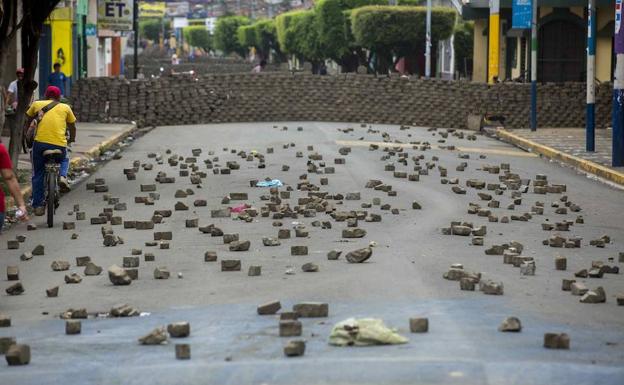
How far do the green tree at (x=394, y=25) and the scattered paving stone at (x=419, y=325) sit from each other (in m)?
57.4

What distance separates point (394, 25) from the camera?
66.8 m

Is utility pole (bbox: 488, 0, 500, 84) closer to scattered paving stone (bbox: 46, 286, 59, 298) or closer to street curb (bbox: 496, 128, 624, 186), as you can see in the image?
street curb (bbox: 496, 128, 624, 186)

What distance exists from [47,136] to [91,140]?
14625 millimetres

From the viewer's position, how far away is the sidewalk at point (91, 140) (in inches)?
992

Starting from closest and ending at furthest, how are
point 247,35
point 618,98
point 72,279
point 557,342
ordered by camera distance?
point 557,342
point 72,279
point 618,98
point 247,35

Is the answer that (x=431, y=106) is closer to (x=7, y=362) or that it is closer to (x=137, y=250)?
(x=137, y=250)

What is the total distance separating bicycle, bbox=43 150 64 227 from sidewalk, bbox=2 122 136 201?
348 centimetres

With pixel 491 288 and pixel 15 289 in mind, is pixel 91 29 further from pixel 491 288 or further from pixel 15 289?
pixel 491 288

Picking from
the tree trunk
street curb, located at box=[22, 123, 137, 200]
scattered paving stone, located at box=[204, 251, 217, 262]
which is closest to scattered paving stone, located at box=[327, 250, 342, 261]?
scattered paving stone, located at box=[204, 251, 217, 262]

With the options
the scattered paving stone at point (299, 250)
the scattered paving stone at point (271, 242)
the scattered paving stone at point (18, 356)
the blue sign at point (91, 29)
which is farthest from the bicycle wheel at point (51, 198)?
the blue sign at point (91, 29)

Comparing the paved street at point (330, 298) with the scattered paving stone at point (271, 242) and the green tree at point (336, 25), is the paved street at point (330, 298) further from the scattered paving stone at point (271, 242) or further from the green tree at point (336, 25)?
the green tree at point (336, 25)

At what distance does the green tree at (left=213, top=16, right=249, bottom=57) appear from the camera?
140 meters

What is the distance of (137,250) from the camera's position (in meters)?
13.0

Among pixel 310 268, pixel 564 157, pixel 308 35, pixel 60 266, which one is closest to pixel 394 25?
pixel 308 35
